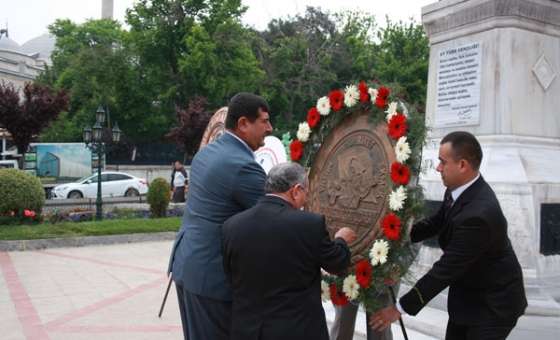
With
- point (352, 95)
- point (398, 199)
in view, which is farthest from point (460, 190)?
point (352, 95)

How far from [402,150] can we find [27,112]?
21.5 metres

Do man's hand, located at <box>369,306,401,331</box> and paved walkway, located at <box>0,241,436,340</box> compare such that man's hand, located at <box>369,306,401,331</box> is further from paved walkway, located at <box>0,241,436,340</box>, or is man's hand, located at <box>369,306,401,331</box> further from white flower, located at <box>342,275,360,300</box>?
paved walkway, located at <box>0,241,436,340</box>

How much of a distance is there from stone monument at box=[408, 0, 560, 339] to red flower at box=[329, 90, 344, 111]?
6.90 ft

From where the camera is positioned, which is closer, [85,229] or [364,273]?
[364,273]

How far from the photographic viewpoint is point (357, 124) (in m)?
3.57

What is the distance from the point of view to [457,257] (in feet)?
8.46

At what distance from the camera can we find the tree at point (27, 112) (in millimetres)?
21469

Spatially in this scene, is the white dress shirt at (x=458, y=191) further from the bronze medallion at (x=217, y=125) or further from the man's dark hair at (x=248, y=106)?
the bronze medallion at (x=217, y=125)

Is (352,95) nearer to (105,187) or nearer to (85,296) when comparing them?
(85,296)

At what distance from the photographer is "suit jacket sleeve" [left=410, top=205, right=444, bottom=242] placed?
310 cm

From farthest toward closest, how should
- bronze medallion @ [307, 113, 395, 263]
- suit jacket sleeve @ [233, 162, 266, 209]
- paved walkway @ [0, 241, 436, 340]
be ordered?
1. paved walkway @ [0, 241, 436, 340]
2. bronze medallion @ [307, 113, 395, 263]
3. suit jacket sleeve @ [233, 162, 266, 209]

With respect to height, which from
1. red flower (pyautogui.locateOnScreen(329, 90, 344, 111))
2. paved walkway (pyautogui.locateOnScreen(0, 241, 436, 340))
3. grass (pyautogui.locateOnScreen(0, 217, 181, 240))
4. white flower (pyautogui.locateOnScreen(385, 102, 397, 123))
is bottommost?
paved walkway (pyautogui.locateOnScreen(0, 241, 436, 340))

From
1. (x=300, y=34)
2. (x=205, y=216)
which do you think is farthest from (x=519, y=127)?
(x=300, y=34)

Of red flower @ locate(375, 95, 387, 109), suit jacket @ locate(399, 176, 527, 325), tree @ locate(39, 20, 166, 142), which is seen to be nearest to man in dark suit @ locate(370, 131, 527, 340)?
suit jacket @ locate(399, 176, 527, 325)
